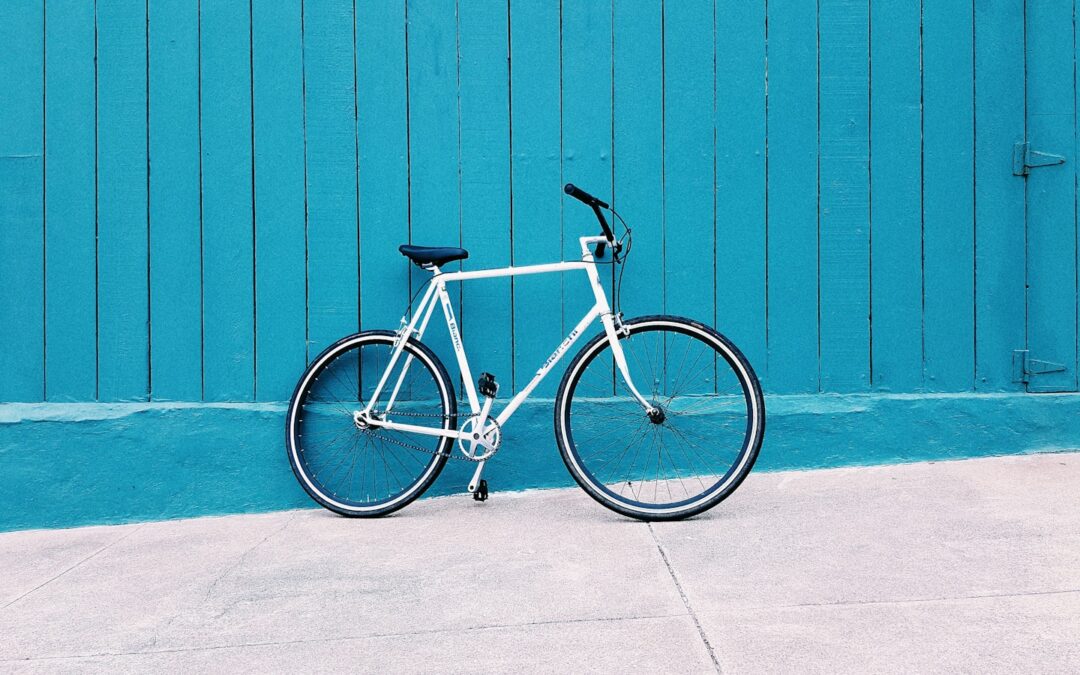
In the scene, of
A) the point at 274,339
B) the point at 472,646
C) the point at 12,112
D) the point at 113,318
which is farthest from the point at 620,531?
the point at 12,112

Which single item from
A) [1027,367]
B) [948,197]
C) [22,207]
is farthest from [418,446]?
[1027,367]

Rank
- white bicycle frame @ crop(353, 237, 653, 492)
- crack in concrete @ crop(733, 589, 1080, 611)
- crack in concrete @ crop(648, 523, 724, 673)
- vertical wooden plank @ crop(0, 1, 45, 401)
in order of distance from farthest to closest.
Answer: vertical wooden plank @ crop(0, 1, 45, 401), white bicycle frame @ crop(353, 237, 653, 492), crack in concrete @ crop(733, 589, 1080, 611), crack in concrete @ crop(648, 523, 724, 673)

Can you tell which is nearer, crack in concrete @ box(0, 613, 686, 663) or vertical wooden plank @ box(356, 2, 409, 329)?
crack in concrete @ box(0, 613, 686, 663)

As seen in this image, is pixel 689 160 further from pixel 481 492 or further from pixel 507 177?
pixel 481 492

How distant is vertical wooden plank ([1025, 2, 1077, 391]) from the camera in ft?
12.8

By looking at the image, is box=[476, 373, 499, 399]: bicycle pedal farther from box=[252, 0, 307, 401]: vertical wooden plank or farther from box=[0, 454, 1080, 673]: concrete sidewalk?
box=[252, 0, 307, 401]: vertical wooden plank

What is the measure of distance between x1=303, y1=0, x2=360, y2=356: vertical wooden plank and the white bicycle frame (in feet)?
1.14

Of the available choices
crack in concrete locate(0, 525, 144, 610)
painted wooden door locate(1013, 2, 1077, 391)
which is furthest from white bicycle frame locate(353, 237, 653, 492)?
painted wooden door locate(1013, 2, 1077, 391)

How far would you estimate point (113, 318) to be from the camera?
377cm

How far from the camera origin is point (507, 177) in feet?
12.6

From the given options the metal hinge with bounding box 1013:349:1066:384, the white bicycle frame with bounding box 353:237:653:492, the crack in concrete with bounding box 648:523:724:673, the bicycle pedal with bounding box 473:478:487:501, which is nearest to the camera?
the crack in concrete with bounding box 648:523:724:673

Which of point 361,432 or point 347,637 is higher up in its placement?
point 361,432

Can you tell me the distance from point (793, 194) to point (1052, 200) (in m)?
1.14

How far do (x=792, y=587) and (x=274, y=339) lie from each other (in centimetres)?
231
